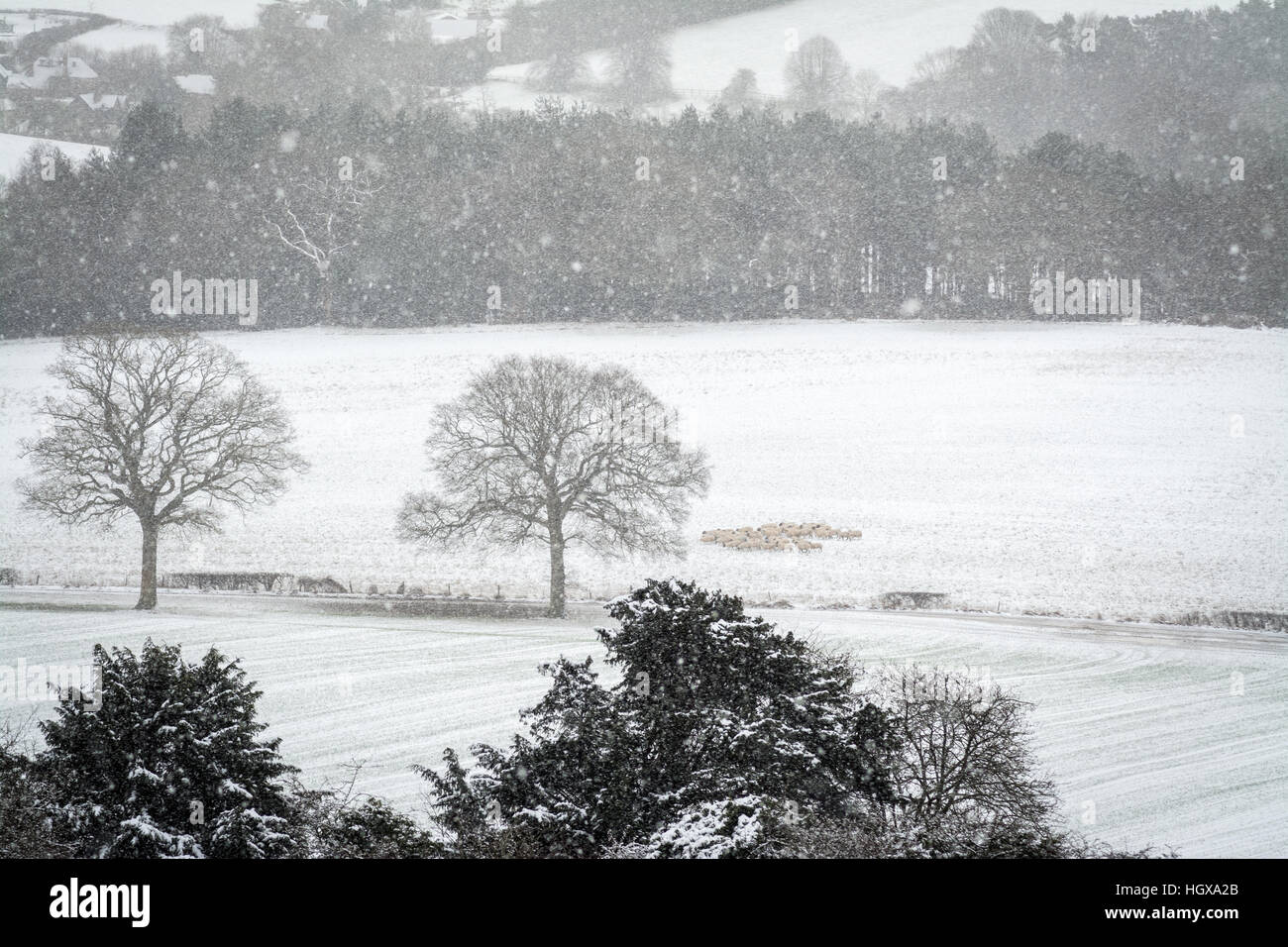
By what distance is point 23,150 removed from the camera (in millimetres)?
26328

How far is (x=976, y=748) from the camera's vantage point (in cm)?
1206

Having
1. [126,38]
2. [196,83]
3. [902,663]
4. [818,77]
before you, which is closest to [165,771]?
[902,663]

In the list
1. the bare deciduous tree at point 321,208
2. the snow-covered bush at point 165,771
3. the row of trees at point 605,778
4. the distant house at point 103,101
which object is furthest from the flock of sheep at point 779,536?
the distant house at point 103,101

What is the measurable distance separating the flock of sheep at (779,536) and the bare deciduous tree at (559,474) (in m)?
1.00

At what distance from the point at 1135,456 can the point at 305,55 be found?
838 inches

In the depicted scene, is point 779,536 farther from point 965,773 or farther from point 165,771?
point 165,771

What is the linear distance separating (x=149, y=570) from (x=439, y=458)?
5.44 meters

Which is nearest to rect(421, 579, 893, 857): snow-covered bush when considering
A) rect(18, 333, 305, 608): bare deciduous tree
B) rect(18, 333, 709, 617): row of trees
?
rect(18, 333, 709, 617): row of trees

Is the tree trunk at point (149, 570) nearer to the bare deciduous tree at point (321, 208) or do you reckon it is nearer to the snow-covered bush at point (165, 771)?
the snow-covered bush at point (165, 771)

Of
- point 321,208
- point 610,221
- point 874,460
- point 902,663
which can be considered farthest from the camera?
point 610,221

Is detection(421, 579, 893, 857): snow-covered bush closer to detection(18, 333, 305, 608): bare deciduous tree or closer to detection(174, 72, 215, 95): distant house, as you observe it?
detection(18, 333, 305, 608): bare deciduous tree

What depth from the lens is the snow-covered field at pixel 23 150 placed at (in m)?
26.2

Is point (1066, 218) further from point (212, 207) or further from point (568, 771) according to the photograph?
point (568, 771)

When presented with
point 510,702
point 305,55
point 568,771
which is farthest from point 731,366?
point 568,771
